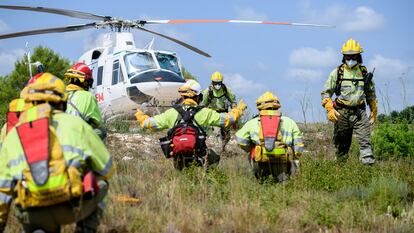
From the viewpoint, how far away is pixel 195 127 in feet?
25.3

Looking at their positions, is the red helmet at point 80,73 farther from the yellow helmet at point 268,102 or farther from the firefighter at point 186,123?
the yellow helmet at point 268,102

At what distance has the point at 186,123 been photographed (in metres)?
7.68

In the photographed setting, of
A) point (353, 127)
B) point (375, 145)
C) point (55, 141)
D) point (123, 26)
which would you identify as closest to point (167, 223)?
point (55, 141)

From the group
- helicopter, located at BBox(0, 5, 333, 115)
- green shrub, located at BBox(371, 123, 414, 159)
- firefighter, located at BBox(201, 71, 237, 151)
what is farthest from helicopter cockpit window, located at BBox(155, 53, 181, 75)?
green shrub, located at BBox(371, 123, 414, 159)

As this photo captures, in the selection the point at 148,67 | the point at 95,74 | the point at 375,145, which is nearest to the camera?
the point at 375,145

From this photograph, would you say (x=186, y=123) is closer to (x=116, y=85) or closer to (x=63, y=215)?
(x=63, y=215)

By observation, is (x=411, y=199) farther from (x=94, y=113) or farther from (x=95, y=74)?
(x=95, y=74)

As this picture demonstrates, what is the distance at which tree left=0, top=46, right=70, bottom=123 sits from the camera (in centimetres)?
4219

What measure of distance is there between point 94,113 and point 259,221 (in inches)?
93.6

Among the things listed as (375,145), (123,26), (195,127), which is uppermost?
(123,26)

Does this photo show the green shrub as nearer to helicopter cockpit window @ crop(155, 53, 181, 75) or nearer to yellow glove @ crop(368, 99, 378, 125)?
yellow glove @ crop(368, 99, 378, 125)

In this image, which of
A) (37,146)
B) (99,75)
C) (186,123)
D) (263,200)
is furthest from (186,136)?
(99,75)

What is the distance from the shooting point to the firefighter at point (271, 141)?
7398 mm

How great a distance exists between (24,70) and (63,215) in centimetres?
4119
